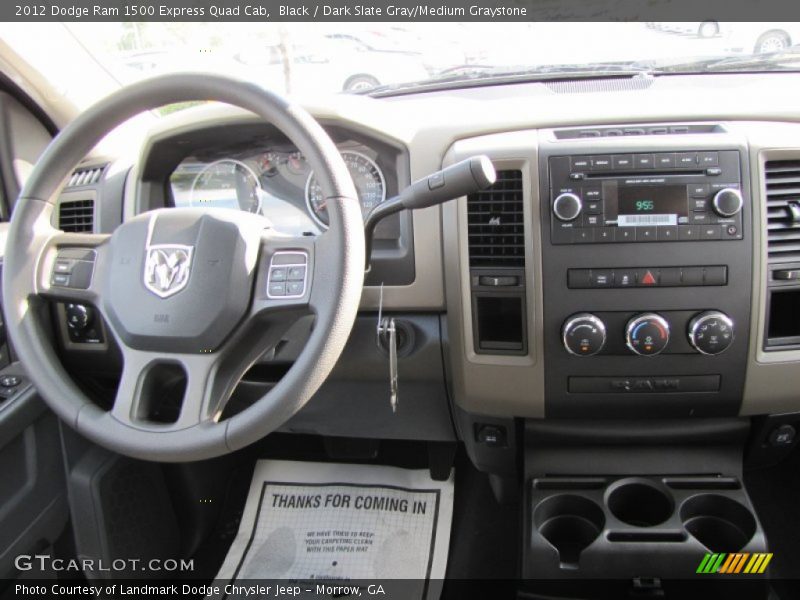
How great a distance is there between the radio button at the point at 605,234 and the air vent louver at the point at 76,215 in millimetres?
1140

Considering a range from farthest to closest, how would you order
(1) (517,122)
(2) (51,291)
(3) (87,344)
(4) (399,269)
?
(3) (87,344) < (4) (399,269) < (1) (517,122) < (2) (51,291)

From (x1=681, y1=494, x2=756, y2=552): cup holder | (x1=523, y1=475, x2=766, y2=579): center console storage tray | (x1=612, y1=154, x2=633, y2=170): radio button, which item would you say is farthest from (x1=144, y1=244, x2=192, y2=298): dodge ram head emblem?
(x1=681, y1=494, x2=756, y2=552): cup holder

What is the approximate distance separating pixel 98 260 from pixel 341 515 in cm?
104

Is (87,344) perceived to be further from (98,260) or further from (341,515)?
(341,515)

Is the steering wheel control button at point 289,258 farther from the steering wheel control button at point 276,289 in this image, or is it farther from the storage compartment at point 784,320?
the storage compartment at point 784,320

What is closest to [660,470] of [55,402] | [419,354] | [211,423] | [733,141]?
[419,354]

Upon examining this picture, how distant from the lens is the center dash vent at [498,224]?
1.20 metres

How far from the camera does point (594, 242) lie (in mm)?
1187

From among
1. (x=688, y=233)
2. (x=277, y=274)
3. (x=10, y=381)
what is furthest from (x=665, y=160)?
(x=10, y=381)

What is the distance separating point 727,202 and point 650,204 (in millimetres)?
135

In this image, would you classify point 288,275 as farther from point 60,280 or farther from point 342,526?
point 342,526

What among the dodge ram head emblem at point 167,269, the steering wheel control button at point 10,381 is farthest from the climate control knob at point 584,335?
the steering wheel control button at point 10,381

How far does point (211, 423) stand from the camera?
0.98 m

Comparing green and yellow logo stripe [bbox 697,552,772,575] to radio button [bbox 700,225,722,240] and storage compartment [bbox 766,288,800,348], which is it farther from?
radio button [bbox 700,225,722,240]
